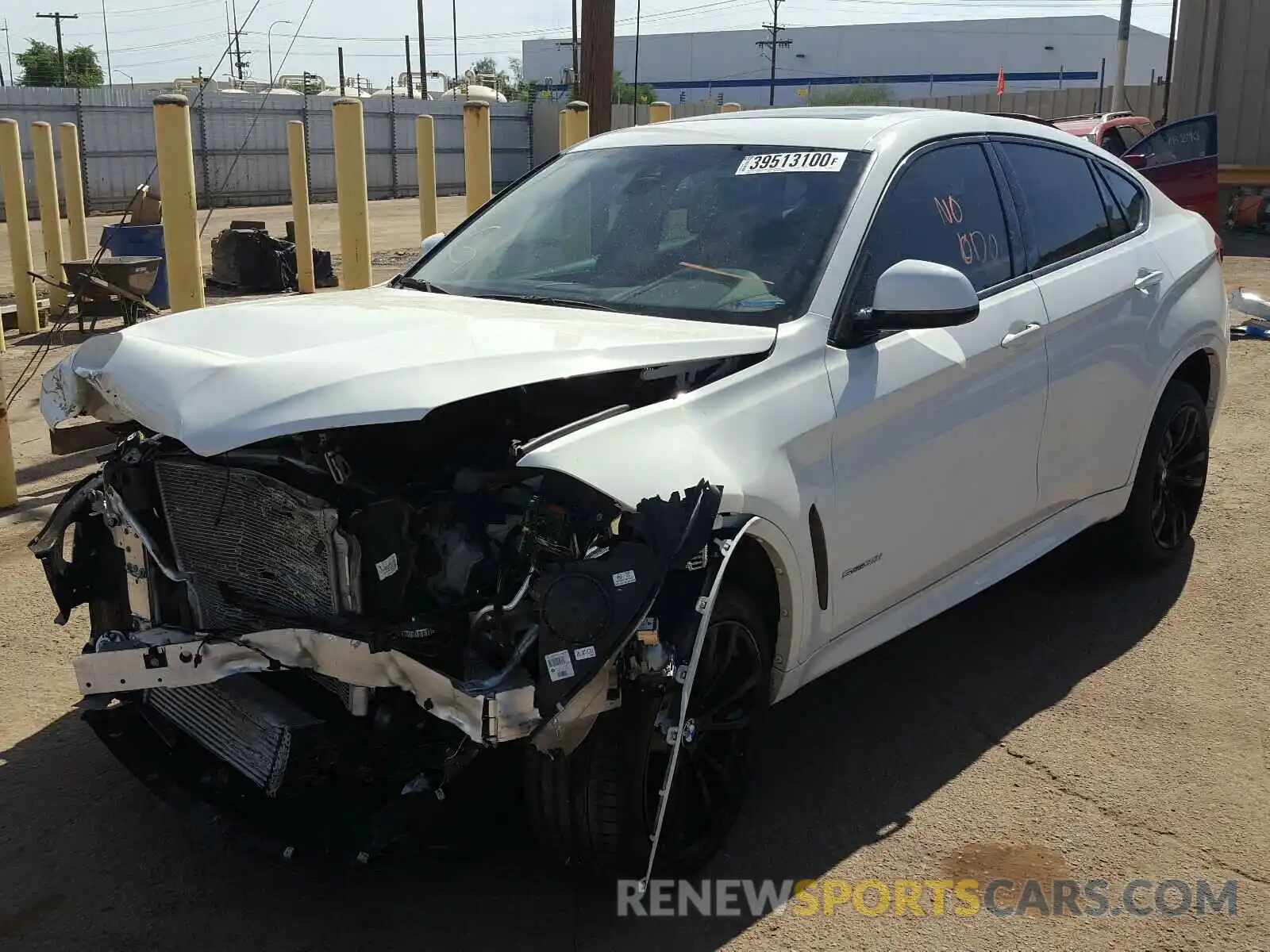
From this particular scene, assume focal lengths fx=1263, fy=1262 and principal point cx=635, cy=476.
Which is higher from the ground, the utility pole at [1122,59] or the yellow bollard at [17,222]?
the utility pole at [1122,59]

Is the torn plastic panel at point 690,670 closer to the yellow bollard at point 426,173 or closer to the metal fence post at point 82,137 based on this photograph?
the yellow bollard at point 426,173

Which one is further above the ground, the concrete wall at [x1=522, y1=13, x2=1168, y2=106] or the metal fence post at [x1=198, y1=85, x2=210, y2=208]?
the concrete wall at [x1=522, y1=13, x2=1168, y2=106]

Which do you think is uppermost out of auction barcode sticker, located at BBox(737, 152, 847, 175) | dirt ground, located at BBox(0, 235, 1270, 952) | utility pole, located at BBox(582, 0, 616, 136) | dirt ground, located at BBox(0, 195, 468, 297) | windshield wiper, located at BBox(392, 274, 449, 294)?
utility pole, located at BBox(582, 0, 616, 136)

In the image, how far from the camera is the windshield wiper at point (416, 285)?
4.29 metres

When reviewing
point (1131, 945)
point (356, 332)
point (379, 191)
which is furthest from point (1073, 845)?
point (379, 191)

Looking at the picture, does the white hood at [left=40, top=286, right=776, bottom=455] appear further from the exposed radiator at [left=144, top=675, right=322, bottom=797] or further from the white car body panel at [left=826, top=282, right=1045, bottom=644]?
the exposed radiator at [left=144, top=675, right=322, bottom=797]

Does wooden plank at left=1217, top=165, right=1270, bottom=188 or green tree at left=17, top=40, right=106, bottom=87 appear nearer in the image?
wooden plank at left=1217, top=165, right=1270, bottom=188

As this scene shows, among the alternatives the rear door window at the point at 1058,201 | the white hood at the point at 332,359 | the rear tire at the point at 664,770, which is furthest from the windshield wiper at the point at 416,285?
the rear door window at the point at 1058,201

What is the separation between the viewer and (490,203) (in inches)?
194

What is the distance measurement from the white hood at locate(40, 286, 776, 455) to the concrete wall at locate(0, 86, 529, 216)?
2428 cm

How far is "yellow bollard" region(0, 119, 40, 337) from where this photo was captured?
11.2 m

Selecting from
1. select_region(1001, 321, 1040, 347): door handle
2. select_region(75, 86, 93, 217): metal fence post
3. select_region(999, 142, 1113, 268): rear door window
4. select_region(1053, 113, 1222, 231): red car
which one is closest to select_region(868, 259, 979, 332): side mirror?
select_region(1001, 321, 1040, 347): door handle

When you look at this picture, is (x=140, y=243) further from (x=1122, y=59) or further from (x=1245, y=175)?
(x=1122, y=59)

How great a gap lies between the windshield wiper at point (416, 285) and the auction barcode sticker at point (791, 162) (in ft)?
3.56
